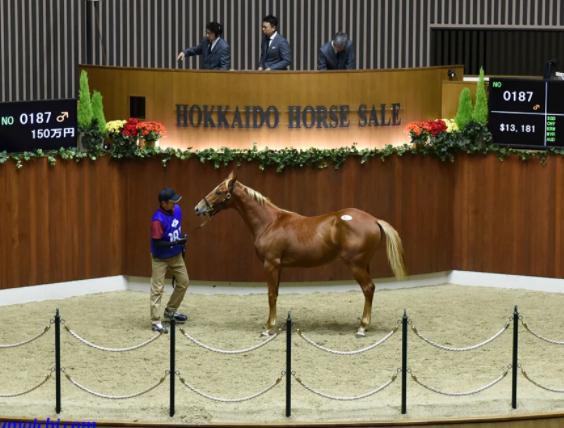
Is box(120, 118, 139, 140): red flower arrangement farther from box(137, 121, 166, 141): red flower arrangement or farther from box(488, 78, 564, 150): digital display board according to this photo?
box(488, 78, 564, 150): digital display board

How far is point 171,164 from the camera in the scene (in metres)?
18.7

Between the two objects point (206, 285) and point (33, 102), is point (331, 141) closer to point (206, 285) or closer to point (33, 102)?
point (206, 285)

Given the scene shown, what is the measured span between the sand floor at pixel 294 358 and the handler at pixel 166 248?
14.8 inches

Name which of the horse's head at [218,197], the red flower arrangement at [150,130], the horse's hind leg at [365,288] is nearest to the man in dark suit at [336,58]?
the red flower arrangement at [150,130]

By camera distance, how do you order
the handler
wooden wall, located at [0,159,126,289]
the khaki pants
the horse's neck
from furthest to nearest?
1. wooden wall, located at [0,159,126,289]
2. the horse's neck
3. the khaki pants
4. the handler

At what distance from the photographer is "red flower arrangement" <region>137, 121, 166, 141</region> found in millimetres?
18609

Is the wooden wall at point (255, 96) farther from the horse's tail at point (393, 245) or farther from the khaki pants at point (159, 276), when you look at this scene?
the horse's tail at point (393, 245)

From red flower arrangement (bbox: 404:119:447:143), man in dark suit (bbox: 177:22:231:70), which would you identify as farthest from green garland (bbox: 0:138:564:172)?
man in dark suit (bbox: 177:22:231:70)

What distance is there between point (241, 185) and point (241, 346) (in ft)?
6.77

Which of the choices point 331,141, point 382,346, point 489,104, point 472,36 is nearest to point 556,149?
point 489,104

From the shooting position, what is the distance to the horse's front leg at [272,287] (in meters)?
16.6

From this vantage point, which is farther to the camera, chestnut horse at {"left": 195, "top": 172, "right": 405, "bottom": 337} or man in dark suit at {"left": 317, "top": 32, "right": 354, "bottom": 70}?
man in dark suit at {"left": 317, "top": 32, "right": 354, "bottom": 70}

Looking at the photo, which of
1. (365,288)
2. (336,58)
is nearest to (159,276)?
(365,288)

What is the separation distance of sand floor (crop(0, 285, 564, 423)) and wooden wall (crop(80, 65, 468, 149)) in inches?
Answer: 80.0
